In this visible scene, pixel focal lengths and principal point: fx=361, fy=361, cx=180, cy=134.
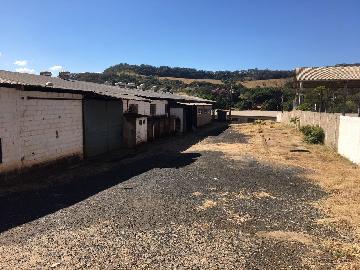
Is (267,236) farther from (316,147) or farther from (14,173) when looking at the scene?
(316,147)

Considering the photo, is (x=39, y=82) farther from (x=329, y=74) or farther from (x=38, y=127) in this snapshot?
(x=329, y=74)

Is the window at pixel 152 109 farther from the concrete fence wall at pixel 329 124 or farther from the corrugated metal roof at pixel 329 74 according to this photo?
the concrete fence wall at pixel 329 124

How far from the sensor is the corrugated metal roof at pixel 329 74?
103ft

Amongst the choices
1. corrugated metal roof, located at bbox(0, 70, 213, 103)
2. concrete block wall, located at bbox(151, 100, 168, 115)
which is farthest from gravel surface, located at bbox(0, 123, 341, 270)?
concrete block wall, located at bbox(151, 100, 168, 115)

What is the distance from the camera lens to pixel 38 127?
15.2 m

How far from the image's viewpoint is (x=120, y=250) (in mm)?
7242

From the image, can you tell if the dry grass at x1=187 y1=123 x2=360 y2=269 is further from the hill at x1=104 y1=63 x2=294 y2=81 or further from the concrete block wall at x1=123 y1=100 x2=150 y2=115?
the hill at x1=104 y1=63 x2=294 y2=81

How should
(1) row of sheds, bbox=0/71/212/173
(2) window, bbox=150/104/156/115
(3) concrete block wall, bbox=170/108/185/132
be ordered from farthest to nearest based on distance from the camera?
1. (3) concrete block wall, bbox=170/108/185/132
2. (2) window, bbox=150/104/156/115
3. (1) row of sheds, bbox=0/71/212/173

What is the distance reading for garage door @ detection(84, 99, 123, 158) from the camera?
19.3 m

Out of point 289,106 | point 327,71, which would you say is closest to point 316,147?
point 327,71

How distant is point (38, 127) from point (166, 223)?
346 inches

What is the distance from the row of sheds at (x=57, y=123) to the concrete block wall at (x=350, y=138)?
42.7ft

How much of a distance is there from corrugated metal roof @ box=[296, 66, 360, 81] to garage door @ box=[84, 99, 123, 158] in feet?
61.1

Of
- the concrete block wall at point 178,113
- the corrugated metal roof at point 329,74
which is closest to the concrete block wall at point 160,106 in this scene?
the concrete block wall at point 178,113
